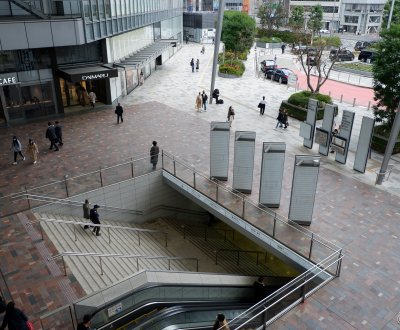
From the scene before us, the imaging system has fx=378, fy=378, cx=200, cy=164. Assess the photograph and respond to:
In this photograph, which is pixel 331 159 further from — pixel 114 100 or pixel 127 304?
pixel 114 100

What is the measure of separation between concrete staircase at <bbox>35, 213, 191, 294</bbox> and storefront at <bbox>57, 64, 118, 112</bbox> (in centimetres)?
1085

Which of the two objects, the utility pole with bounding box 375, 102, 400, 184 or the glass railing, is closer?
the glass railing

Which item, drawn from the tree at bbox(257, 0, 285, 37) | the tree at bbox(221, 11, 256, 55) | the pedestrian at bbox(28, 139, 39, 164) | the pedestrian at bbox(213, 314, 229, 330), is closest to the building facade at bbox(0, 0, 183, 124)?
the pedestrian at bbox(28, 139, 39, 164)

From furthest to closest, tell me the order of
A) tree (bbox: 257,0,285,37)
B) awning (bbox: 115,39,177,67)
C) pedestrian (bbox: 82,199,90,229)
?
tree (bbox: 257,0,285,37) → awning (bbox: 115,39,177,67) → pedestrian (bbox: 82,199,90,229)

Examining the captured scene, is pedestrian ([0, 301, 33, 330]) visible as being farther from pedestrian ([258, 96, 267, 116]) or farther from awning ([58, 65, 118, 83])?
pedestrian ([258, 96, 267, 116])

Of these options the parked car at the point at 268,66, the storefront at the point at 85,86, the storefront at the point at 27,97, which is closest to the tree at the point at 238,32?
the parked car at the point at 268,66

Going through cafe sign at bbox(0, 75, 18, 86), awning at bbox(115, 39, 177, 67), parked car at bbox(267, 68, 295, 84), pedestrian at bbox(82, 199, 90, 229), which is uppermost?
cafe sign at bbox(0, 75, 18, 86)

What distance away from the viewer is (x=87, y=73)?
2142 cm

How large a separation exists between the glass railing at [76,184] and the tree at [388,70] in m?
11.7

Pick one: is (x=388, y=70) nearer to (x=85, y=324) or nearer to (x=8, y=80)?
(x=85, y=324)

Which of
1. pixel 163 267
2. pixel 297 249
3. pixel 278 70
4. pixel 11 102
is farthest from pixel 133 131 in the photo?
pixel 278 70

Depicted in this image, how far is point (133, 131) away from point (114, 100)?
21.4ft

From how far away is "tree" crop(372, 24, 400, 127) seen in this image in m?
17.3

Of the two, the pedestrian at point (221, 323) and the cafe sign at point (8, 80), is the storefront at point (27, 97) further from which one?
the pedestrian at point (221, 323)
